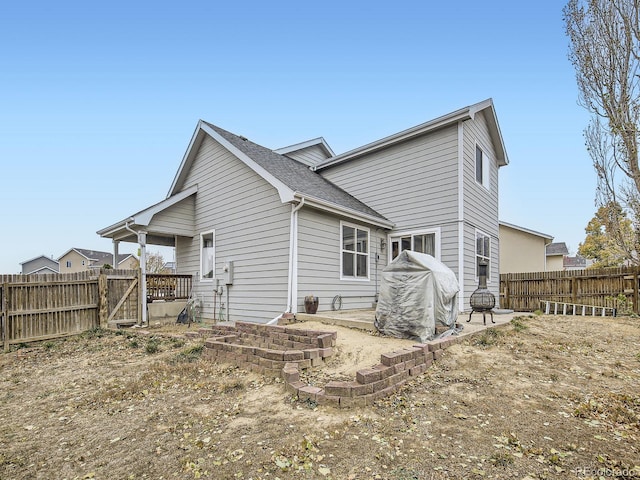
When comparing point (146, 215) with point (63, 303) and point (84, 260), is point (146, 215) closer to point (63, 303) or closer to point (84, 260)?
point (63, 303)

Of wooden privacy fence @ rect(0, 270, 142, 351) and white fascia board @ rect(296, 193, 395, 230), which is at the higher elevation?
white fascia board @ rect(296, 193, 395, 230)

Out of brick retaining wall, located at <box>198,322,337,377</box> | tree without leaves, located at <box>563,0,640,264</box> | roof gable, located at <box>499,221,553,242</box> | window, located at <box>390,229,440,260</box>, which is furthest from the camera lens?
roof gable, located at <box>499,221,553,242</box>

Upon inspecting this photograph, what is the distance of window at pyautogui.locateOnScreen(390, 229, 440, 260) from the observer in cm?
979

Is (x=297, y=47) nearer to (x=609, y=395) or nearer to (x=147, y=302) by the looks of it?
(x=147, y=302)

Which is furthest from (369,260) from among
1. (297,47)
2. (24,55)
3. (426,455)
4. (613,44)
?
(24,55)

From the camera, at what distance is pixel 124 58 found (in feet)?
39.9

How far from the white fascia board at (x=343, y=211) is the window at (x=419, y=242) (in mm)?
548

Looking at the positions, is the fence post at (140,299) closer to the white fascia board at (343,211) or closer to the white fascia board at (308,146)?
the white fascia board at (343,211)

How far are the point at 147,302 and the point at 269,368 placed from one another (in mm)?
7068

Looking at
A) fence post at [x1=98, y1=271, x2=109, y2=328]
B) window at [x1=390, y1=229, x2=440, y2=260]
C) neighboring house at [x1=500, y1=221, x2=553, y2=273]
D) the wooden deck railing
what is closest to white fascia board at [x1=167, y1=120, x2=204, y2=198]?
the wooden deck railing

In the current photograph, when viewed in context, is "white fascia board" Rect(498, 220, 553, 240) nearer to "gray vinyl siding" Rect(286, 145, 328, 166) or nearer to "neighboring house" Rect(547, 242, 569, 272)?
"neighboring house" Rect(547, 242, 569, 272)

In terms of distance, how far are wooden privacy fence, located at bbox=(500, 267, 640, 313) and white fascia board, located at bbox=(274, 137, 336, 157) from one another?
9.31 m

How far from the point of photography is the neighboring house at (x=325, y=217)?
8.54m

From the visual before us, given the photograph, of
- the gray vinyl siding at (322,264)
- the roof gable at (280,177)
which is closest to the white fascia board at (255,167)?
the roof gable at (280,177)
